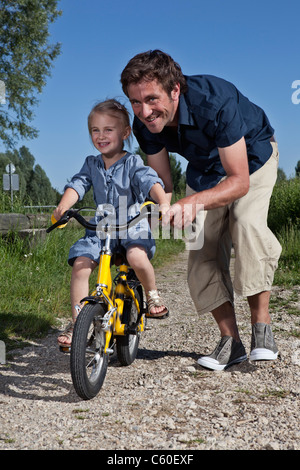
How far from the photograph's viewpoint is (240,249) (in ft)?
10.00

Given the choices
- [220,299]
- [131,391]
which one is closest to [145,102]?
[220,299]

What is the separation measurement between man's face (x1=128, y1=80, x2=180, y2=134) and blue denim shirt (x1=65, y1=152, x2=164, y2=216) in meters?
0.43

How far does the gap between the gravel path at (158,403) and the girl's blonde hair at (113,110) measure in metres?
1.57

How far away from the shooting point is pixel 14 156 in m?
39.5

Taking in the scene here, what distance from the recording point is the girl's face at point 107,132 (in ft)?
10.5

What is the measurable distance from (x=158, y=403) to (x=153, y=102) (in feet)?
5.16

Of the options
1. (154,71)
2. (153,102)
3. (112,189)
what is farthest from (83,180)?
(154,71)

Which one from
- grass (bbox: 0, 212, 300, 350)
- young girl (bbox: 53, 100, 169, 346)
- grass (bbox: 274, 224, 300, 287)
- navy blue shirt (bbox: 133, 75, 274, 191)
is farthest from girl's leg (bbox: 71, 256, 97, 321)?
grass (bbox: 274, 224, 300, 287)

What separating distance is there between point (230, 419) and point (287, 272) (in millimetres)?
4649

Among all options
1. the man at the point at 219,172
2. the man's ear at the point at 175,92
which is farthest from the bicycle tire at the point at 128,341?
the man's ear at the point at 175,92

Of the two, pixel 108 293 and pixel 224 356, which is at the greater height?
pixel 108 293

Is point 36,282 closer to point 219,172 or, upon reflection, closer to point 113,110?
point 113,110

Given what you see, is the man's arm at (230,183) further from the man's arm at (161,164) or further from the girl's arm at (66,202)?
the girl's arm at (66,202)
